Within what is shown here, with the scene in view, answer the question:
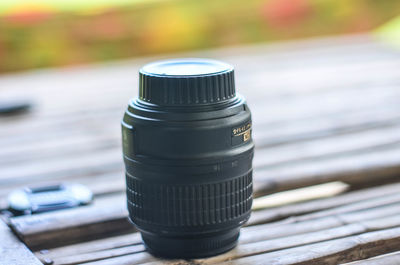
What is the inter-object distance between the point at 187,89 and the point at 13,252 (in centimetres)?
36

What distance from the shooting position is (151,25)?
3.81m

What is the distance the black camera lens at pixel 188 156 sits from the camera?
36.6 inches

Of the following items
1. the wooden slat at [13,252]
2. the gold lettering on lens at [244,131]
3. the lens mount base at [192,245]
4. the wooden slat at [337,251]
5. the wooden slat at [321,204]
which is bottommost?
the wooden slat at [321,204]

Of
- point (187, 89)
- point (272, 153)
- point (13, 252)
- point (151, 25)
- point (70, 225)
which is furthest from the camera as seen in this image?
point (151, 25)

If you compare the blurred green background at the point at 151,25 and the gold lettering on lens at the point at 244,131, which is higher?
the gold lettering on lens at the point at 244,131

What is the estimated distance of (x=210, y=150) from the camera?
3.08 feet

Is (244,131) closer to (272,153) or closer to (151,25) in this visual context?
(272,153)

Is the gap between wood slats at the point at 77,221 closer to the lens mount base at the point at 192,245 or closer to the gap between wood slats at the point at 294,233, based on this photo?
the gap between wood slats at the point at 294,233

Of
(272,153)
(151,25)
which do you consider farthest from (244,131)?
(151,25)

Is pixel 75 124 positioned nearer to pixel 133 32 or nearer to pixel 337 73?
pixel 337 73

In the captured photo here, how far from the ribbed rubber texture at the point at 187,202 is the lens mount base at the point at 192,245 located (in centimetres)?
3

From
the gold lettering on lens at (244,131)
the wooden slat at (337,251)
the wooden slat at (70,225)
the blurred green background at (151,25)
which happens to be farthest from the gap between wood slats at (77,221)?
the blurred green background at (151,25)

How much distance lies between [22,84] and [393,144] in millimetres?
1212

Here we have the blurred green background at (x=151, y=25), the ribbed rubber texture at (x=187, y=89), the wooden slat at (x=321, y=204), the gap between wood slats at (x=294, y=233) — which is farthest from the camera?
the blurred green background at (x=151, y=25)
